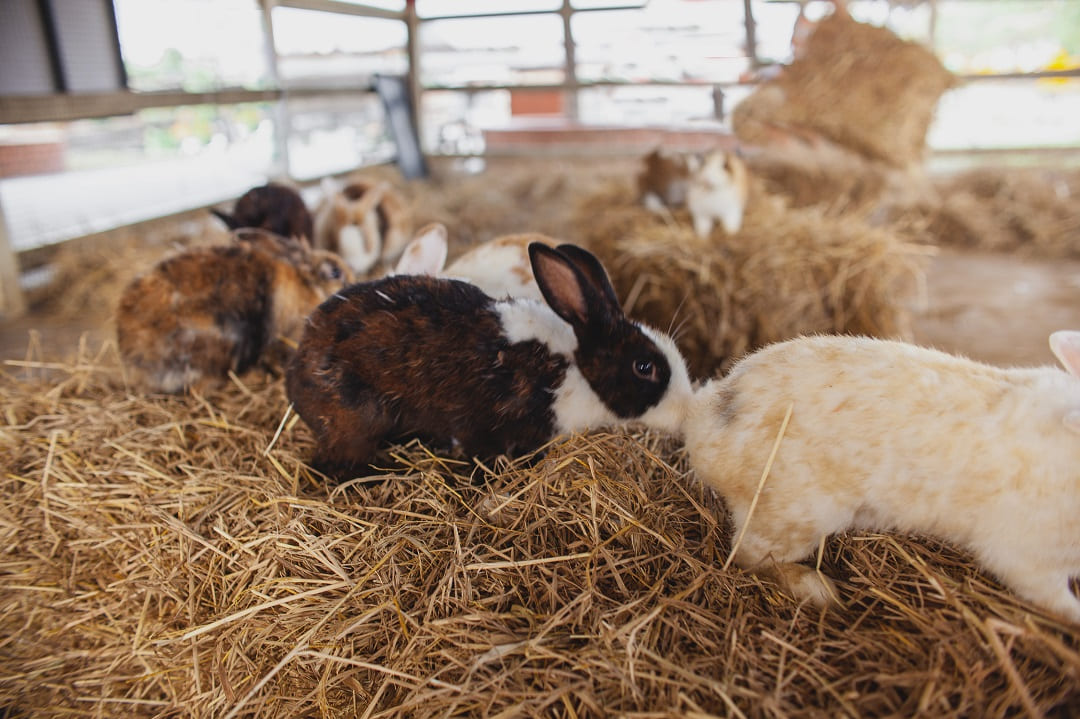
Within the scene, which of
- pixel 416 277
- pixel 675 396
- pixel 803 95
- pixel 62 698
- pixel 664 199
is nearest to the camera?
pixel 62 698

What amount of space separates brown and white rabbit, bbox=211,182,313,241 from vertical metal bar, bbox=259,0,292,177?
3722mm

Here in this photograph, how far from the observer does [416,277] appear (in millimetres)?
2727

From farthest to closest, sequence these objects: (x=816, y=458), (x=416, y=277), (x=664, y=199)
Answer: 1. (x=664, y=199)
2. (x=416, y=277)
3. (x=816, y=458)

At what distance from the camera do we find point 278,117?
28.1 ft

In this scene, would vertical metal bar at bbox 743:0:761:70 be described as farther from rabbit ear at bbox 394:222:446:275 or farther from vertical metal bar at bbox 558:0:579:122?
rabbit ear at bbox 394:222:446:275

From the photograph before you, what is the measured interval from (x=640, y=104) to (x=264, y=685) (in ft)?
33.6

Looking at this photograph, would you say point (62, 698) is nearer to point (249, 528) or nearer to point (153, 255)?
point (249, 528)

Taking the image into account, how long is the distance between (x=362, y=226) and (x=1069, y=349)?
4.48m

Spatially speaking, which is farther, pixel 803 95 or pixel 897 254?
pixel 803 95

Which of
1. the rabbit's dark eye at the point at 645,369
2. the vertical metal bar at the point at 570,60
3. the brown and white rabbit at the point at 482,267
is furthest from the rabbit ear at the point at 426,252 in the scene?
the vertical metal bar at the point at 570,60

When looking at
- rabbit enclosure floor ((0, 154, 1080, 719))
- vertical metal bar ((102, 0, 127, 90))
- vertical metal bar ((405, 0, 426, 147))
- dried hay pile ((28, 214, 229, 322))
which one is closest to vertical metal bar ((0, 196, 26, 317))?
dried hay pile ((28, 214, 229, 322))

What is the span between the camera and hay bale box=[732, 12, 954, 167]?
7.66 m

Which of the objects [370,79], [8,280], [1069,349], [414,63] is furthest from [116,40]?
[1069,349]

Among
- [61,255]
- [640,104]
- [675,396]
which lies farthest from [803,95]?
[61,255]
